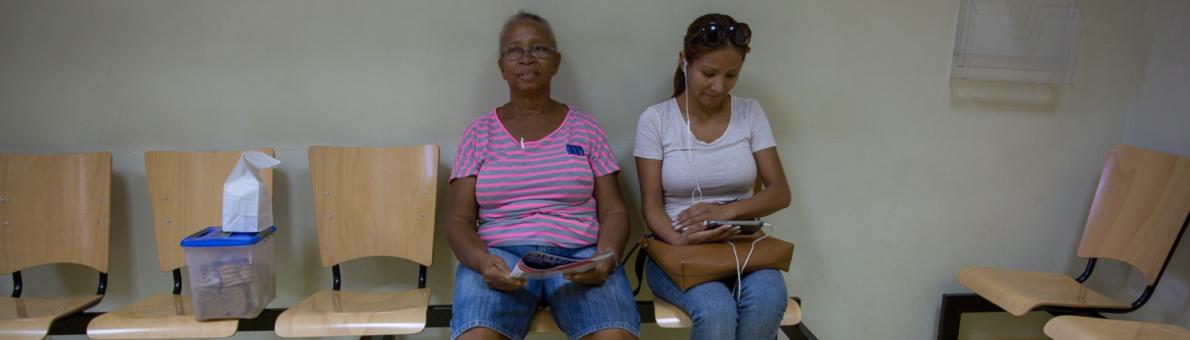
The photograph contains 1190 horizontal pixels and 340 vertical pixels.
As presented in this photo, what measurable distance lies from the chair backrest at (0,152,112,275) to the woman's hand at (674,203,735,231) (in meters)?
1.84

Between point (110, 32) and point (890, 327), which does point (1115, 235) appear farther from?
point (110, 32)

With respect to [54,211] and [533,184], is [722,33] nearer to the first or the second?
[533,184]

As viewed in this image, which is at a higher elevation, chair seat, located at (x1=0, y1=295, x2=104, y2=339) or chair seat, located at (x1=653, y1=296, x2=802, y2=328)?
chair seat, located at (x1=653, y1=296, x2=802, y2=328)

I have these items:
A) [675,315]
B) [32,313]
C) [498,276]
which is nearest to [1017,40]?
[675,315]

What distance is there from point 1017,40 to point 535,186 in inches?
72.4

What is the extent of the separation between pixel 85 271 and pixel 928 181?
10.3 ft

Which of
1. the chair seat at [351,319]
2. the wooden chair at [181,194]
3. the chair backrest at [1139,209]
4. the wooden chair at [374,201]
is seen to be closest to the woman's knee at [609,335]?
the chair seat at [351,319]

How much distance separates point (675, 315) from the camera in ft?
4.81

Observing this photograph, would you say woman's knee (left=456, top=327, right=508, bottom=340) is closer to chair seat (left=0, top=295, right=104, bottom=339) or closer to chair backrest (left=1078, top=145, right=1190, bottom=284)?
chair seat (left=0, top=295, right=104, bottom=339)

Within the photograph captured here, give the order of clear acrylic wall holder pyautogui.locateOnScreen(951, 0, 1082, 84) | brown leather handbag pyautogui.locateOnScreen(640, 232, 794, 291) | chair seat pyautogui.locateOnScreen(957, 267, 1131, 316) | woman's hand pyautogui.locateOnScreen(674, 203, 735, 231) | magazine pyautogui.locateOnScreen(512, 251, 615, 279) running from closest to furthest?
magazine pyautogui.locateOnScreen(512, 251, 615, 279)
brown leather handbag pyautogui.locateOnScreen(640, 232, 794, 291)
woman's hand pyautogui.locateOnScreen(674, 203, 735, 231)
chair seat pyautogui.locateOnScreen(957, 267, 1131, 316)
clear acrylic wall holder pyautogui.locateOnScreen(951, 0, 1082, 84)

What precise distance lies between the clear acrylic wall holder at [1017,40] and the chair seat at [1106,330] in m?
0.91

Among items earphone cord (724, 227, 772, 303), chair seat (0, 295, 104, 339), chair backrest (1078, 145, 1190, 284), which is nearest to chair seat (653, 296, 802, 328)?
earphone cord (724, 227, 772, 303)

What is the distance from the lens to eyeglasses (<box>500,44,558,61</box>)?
1571mm

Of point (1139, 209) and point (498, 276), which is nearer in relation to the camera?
point (498, 276)
